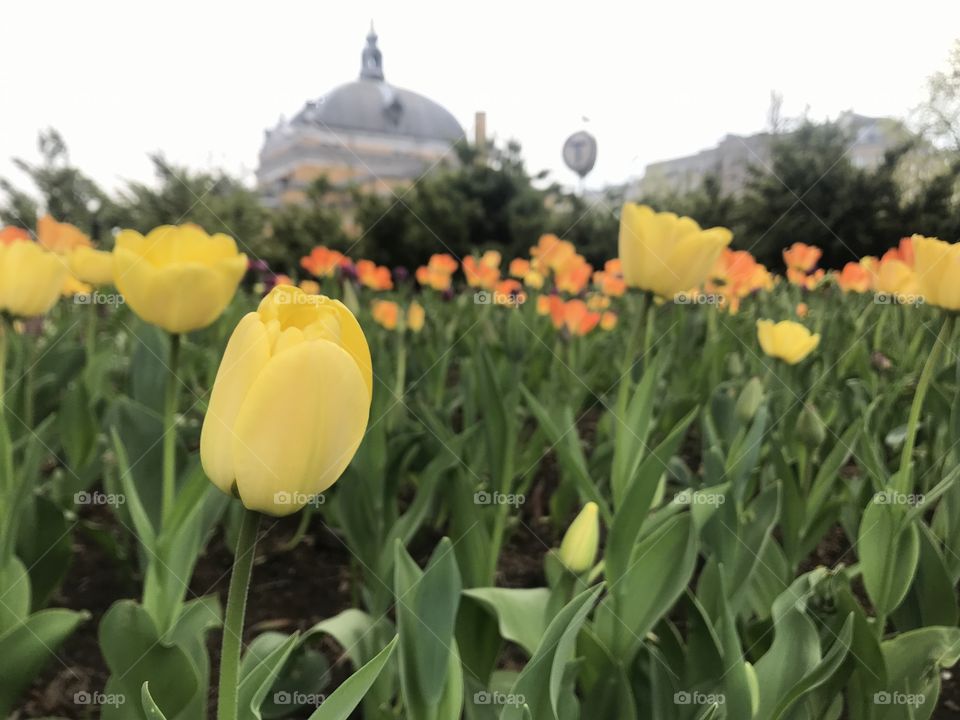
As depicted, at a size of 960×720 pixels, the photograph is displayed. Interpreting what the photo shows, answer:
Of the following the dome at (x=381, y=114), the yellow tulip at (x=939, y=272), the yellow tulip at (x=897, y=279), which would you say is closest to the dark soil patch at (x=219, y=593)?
the yellow tulip at (x=939, y=272)

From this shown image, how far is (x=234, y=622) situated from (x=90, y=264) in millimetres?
1094

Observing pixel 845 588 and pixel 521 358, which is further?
pixel 521 358

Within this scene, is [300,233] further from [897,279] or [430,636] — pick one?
[430,636]

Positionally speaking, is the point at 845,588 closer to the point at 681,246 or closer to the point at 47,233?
the point at 681,246

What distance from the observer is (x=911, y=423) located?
2.28 ft

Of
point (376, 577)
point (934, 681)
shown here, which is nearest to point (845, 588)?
point (934, 681)

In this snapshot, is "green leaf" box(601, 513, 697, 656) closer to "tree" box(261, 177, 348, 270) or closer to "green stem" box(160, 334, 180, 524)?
"green stem" box(160, 334, 180, 524)

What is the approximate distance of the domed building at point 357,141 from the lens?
13.5m

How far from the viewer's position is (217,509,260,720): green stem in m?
0.30

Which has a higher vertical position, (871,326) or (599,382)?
(871,326)

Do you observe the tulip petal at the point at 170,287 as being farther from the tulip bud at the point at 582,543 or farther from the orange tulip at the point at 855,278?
the orange tulip at the point at 855,278

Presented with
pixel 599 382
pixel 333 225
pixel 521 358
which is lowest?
pixel 599 382

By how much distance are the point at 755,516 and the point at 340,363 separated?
Result: 70cm

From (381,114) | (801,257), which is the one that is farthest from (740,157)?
(381,114)
